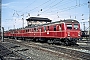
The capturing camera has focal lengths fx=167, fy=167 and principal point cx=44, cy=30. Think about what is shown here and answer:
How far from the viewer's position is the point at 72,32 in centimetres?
2150

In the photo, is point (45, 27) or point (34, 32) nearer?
point (45, 27)

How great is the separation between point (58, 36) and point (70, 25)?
222cm

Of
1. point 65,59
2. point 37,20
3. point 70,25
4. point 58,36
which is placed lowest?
point 65,59

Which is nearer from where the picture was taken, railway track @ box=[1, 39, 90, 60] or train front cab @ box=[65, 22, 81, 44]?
railway track @ box=[1, 39, 90, 60]

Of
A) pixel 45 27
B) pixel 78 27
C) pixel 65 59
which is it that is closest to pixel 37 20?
pixel 45 27

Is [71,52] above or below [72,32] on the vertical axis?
below

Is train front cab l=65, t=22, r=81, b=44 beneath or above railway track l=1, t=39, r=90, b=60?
above

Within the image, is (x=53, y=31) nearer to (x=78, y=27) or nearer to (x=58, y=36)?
(x=58, y=36)

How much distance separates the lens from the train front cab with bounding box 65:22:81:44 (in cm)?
2122

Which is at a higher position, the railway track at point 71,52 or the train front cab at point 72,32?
the train front cab at point 72,32

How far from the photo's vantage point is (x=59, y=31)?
2223 centimetres

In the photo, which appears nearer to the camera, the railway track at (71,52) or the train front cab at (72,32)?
the railway track at (71,52)

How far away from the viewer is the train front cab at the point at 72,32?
69.6 feet

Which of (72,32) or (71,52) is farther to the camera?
(72,32)
